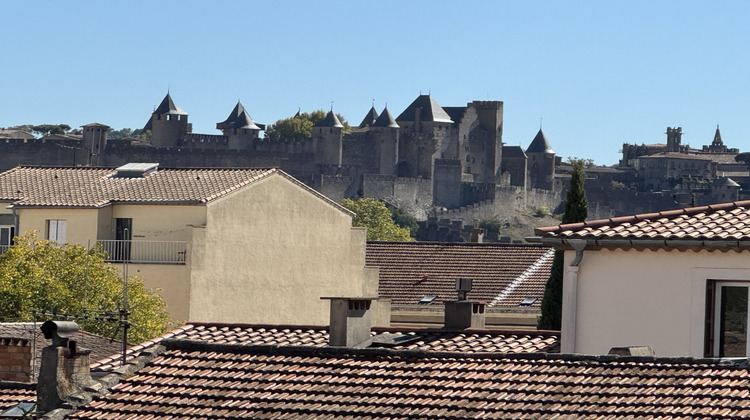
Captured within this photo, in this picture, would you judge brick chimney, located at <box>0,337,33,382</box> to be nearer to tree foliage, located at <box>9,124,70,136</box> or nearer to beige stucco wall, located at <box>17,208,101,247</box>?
beige stucco wall, located at <box>17,208,101,247</box>

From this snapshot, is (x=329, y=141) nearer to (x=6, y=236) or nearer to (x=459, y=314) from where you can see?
(x=6, y=236)

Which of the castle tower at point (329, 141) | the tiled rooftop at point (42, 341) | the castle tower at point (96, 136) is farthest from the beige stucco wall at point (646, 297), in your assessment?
the castle tower at point (329, 141)

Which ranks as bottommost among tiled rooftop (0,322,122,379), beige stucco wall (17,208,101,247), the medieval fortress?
tiled rooftop (0,322,122,379)

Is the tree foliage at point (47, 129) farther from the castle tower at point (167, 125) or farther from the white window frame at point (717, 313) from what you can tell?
the white window frame at point (717, 313)

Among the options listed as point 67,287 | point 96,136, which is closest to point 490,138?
point 96,136

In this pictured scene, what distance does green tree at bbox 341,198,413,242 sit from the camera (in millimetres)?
78562

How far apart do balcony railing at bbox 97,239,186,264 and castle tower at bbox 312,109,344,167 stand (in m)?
77.0

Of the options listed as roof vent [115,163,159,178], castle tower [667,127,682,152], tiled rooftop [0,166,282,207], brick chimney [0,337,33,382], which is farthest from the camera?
castle tower [667,127,682,152]

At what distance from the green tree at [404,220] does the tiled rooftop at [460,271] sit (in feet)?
223

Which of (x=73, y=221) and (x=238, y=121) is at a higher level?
(x=238, y=121)

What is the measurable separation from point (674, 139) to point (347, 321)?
14485 cm

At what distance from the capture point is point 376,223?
82.1 m

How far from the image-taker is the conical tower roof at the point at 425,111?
120000mm

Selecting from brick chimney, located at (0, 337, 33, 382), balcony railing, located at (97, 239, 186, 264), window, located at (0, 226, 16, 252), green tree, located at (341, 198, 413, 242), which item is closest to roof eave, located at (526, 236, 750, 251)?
brick chimney, located at (0, 337, 33, 382)
